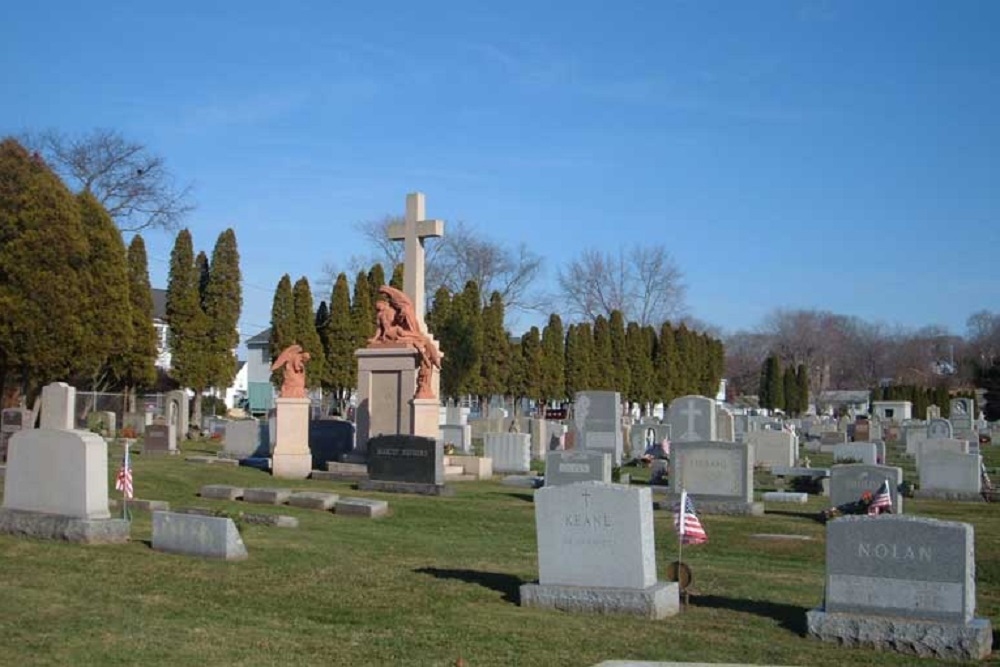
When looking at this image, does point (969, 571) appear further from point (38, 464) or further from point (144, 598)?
point (38, 464)

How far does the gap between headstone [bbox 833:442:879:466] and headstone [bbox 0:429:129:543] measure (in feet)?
71.6

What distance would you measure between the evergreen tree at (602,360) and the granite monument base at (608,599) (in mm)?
50640

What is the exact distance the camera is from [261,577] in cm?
1027

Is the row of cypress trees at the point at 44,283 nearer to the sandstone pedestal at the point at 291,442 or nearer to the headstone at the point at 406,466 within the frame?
the sandstone pedestal at the point at 291,442

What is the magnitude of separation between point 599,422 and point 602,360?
31669 millimetres

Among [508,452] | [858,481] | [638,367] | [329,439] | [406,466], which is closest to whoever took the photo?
[858,481]

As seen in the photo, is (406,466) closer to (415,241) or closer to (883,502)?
(415,241)

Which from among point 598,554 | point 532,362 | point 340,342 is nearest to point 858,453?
point 598,554

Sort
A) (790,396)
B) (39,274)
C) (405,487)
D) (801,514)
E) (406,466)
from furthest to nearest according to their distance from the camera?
1. (790,396)
2. (39,274)
3. (406,466)
4. (405,487)
5. (801,514)

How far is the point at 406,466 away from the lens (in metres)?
20.5

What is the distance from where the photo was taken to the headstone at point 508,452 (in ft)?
86.8

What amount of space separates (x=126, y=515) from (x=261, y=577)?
12.2 feet

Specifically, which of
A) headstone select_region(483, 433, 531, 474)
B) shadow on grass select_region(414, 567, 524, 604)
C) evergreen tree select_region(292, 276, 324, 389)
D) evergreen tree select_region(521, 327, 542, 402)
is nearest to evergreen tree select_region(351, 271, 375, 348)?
evergreen tree select_region(292, 276, 324, 389)

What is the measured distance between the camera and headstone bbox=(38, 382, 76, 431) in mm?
12352
